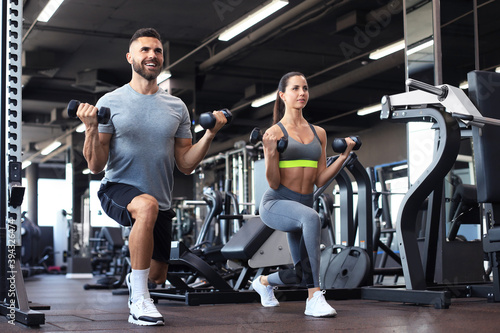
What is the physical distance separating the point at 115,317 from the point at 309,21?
247 inches

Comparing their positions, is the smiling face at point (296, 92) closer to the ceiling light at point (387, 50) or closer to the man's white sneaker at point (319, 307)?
the man's white sneaker at point (319, 307)

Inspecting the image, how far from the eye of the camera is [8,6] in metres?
3.06

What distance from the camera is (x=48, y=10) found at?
810cm

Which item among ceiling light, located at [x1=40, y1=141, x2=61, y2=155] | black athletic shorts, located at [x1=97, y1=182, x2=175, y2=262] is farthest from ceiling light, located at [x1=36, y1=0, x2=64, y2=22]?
ceiling light, located at [x1=40, y1=141, x2=61, y2=155]

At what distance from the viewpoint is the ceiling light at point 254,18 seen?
745 cm

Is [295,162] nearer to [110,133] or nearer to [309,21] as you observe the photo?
[110,133]

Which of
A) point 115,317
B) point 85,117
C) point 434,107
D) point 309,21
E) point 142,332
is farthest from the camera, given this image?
point 309,21

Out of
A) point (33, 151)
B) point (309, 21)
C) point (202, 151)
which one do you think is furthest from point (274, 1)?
point (33, 151)

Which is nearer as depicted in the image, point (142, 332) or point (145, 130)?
point (142, 332)

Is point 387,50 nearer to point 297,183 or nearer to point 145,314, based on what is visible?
point 297,183

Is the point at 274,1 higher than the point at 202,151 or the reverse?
higher

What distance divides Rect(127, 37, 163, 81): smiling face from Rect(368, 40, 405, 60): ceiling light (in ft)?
22.5

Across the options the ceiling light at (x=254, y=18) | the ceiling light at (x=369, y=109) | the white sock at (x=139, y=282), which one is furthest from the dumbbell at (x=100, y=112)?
the ceiling light at (x=369, y=109)

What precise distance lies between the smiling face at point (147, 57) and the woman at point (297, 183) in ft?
2.41
